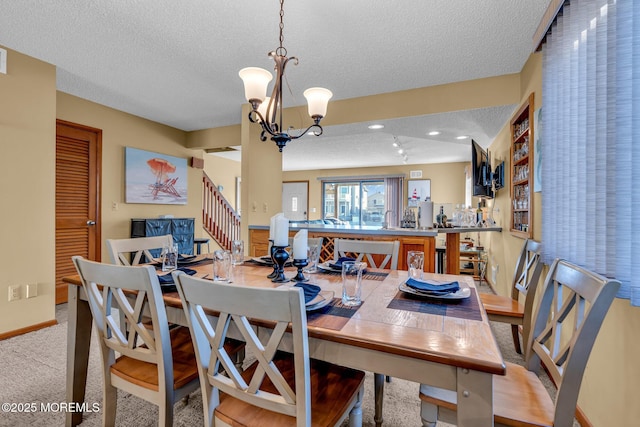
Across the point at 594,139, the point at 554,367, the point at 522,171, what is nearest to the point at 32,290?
the point at 554,367

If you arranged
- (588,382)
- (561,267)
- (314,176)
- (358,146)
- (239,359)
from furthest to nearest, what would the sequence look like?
1. (314,176)
2. (358,146)
3. (239,359)
4. (588,382)
5. (561,267)

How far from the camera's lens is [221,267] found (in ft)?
5.30

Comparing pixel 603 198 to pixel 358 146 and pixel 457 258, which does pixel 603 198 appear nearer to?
pixel 457 258

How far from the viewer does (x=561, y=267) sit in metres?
1.22

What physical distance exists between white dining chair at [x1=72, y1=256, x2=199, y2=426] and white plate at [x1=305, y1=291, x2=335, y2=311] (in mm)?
552

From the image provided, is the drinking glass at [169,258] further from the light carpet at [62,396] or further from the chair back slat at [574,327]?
the chair back slat at [574,327]

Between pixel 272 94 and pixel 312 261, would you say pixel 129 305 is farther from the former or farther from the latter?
pixel 272 94

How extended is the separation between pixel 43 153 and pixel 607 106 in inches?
162

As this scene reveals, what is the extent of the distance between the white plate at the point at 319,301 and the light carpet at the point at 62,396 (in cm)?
86

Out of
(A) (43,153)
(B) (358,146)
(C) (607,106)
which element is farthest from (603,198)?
(B) (358,146)

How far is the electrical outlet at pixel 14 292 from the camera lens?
104 inches

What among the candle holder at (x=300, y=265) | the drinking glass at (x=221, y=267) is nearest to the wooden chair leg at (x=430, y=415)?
the candle holder at (x=300, y=265)

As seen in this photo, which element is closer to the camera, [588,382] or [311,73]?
[588,382]

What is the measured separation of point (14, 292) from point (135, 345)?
2398 mm
